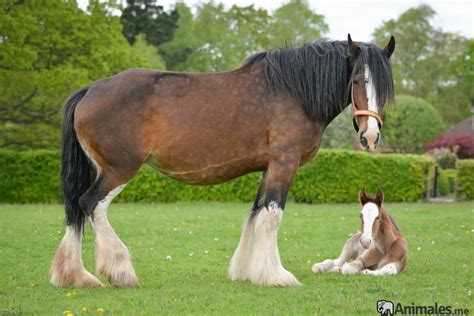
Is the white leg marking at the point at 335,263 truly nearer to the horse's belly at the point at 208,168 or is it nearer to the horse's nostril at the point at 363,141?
the horse's belly at the point at 208,168

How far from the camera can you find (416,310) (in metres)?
5.57

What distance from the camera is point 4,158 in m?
22.9

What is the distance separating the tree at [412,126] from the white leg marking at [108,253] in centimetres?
4036

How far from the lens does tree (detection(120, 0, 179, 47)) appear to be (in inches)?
1919

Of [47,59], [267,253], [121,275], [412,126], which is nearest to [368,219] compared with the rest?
[267,253]

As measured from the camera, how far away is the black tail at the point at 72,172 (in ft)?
22.7

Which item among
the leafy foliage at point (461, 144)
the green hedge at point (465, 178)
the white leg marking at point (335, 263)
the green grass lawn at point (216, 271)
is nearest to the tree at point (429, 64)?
the leafy foliage at point (461, 144)

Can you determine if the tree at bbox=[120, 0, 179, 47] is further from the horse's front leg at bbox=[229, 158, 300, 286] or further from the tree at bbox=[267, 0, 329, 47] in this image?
the horse's front leg at bbox=[229, 158, 300, 286]

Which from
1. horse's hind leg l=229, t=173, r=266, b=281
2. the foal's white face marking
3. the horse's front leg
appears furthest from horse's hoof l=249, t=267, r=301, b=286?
the foal's white face marking

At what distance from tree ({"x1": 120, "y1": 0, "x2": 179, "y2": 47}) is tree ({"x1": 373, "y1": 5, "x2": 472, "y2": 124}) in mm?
20228

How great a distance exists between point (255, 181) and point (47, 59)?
32.3 feet

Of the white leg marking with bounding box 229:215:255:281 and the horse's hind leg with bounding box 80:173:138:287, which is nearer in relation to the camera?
the horse's hind leg with bounding box 80:173:138:287

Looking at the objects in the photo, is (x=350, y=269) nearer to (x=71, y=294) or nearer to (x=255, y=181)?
(x=71, y=294)

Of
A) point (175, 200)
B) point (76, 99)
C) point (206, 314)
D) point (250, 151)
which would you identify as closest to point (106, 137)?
point (76, 99)
